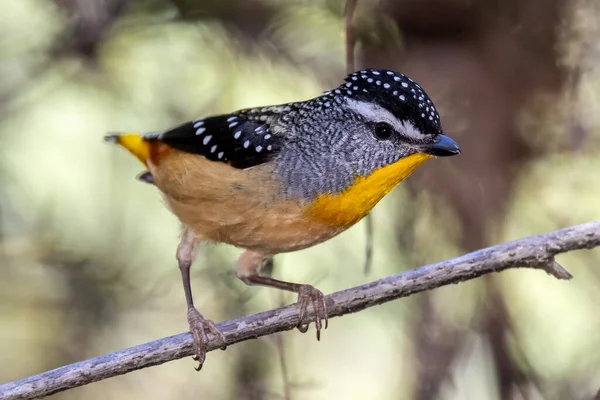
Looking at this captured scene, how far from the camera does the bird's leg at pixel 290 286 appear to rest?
154 inches

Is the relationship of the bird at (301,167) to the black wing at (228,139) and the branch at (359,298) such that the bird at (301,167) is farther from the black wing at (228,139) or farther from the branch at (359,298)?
the branch at (359,298)

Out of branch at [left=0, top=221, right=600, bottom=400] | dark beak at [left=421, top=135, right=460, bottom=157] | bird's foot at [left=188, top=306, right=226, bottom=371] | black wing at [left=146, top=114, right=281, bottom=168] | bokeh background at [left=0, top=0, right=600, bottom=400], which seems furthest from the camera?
bokeh background at [left=0, top=0, right=600, bottom=400]

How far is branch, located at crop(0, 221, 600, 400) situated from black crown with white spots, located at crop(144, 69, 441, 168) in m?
0.63

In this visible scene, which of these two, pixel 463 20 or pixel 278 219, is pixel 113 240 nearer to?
pixel 278 219

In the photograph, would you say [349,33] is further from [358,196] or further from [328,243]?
[328,243]

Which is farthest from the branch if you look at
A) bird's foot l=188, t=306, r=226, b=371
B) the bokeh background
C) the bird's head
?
the bokeh background

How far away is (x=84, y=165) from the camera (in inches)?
222

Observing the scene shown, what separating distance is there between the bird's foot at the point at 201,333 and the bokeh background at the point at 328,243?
87 cm

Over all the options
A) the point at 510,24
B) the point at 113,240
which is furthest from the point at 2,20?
the point at 510,24

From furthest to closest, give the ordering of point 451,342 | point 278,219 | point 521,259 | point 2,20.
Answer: point 2,20, point 451,342, point 278,219, point 521,259

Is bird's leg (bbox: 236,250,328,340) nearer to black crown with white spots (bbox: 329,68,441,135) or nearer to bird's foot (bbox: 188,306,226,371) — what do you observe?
bird's foot (bbox: 188,306,226,371)

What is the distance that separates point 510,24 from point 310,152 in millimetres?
1922

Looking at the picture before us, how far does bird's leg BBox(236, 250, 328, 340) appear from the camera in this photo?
3.92m

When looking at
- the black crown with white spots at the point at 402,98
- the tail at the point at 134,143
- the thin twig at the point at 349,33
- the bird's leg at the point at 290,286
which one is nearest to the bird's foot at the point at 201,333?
the bird's leg at the point at 290,286
